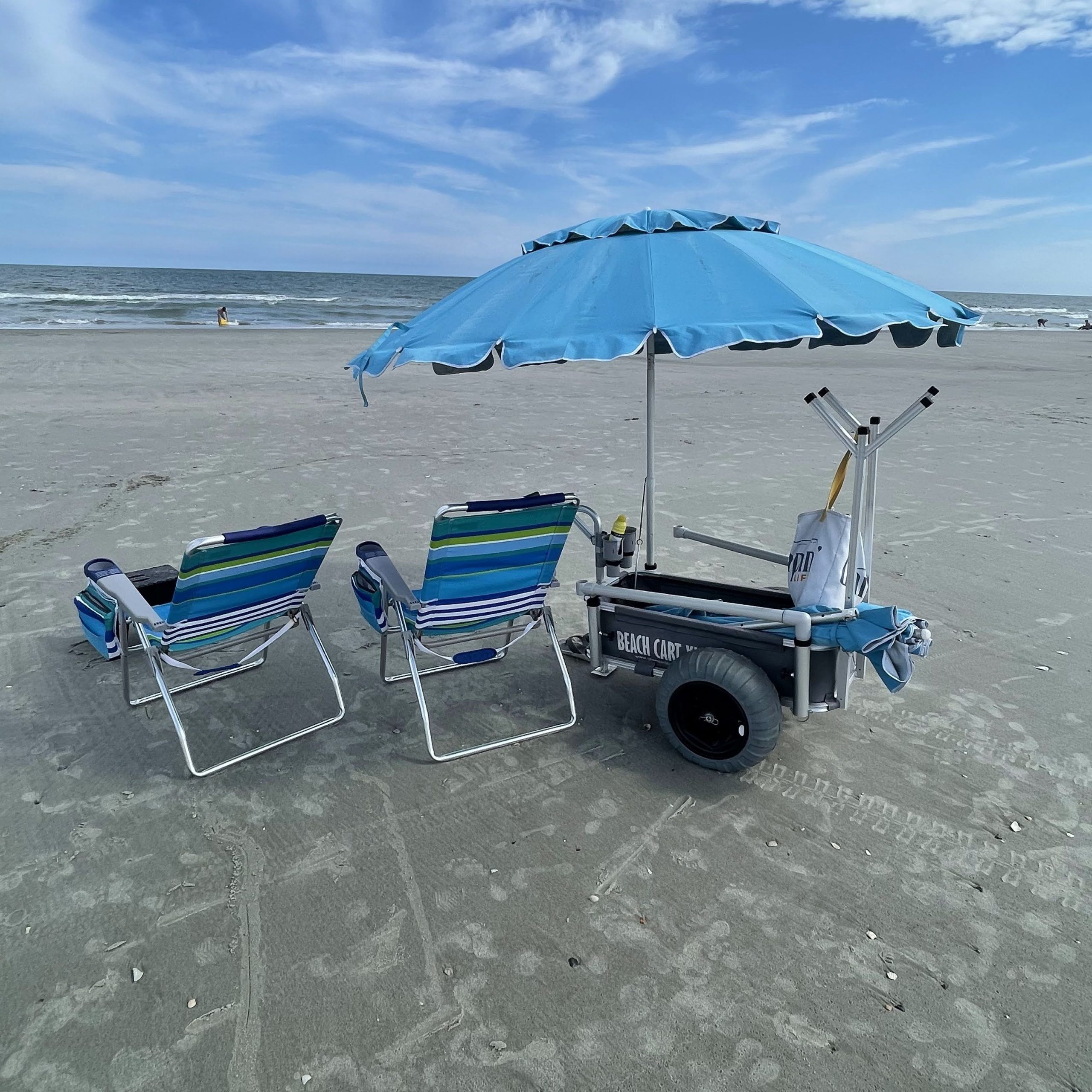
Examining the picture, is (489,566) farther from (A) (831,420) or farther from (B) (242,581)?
(A) (831,420)

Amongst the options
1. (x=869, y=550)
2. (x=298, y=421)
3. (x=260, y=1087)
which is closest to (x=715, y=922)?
(x=260, y=1087)

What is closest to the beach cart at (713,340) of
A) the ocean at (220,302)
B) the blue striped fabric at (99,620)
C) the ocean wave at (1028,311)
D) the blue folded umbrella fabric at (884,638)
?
the blue folded umbrella fabric at (884,638)

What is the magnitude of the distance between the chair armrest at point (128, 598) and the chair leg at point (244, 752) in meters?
0.09

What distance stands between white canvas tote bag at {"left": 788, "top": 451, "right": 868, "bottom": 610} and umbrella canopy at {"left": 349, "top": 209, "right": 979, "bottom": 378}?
746mm

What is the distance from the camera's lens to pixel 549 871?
2.90m

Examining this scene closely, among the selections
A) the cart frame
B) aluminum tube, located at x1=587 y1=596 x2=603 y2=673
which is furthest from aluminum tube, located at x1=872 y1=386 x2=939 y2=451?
aluminum tube, located at x1=587 y1=596 x2=603 y2=673

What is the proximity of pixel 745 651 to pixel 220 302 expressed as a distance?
4600 centimetres

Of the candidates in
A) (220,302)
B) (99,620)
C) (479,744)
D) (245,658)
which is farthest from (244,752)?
(220,302)

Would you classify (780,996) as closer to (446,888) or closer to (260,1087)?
(446,888)

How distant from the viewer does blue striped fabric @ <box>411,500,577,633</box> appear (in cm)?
350

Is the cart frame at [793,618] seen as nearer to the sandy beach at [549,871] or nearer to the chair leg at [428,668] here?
the sandy beach at [549,871]

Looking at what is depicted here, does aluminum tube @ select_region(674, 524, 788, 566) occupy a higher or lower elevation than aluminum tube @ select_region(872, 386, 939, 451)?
lower

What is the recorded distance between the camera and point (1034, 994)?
2389 millimetres

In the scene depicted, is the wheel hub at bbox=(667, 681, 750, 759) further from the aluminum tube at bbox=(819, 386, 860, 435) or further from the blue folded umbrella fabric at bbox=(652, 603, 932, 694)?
the aluminum tube at bbox=(819, 386, 860, 435)
